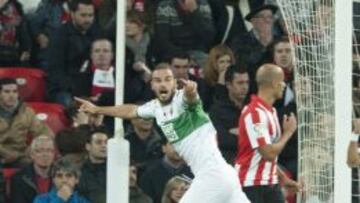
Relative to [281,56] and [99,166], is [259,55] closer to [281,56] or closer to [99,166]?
[281,56]

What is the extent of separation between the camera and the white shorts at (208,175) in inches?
A: 476

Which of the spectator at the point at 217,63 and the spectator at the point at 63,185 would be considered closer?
the spectator at the point at 63,185

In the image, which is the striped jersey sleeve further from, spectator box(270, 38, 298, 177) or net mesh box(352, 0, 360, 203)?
spectator box(270, 38, 298, 177)

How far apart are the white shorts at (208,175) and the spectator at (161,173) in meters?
2.27

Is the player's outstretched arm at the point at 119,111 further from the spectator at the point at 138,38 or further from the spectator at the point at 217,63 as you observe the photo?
the spectator at the point at 138,38

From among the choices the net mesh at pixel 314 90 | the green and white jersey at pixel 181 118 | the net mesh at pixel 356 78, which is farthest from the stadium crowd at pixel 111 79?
the green and white jersey at pixel 181 118

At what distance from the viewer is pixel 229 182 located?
1209 cm

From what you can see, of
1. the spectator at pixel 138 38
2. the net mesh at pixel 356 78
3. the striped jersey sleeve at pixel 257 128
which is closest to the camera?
the striped jersey sleeve at pixel 257 128

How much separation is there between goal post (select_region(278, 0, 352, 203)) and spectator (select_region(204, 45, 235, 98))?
2502mm

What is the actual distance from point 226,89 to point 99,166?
1.61 meters

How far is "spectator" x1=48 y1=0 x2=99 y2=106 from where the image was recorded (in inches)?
617

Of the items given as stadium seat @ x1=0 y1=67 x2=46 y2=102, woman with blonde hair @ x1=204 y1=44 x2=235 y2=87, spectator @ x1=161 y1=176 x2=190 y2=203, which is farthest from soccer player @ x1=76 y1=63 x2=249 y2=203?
stadium seat @ x1=0 y1=67 x2=46 y2=102

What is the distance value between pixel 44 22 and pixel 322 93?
4338 mm

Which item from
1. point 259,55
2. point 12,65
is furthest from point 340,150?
point 12,65
